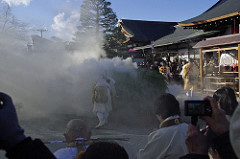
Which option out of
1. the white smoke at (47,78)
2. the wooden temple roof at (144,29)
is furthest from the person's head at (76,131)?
the wooden temple roof at (144,29)

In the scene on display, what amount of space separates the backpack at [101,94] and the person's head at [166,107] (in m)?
4.11

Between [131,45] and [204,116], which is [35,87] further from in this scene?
[131,45]

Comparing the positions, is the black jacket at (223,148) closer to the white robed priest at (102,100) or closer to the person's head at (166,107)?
the person's head at (166,107)

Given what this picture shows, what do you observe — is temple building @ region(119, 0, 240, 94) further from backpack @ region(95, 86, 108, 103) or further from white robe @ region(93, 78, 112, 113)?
backpack @ region(95, 86, 108, 103)

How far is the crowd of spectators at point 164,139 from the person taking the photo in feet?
3.08

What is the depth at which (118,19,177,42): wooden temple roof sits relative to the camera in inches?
882

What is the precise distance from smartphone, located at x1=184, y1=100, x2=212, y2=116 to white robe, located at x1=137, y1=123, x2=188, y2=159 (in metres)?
0.63

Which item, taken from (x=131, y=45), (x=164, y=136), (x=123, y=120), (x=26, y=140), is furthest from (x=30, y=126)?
(x=131, y=45)

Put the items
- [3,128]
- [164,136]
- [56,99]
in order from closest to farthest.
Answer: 1. [3,128]
2. [164,136]
3. [56,99]

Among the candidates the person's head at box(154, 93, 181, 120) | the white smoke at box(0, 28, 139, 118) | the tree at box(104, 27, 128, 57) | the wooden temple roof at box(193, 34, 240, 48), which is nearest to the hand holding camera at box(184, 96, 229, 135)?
the person's head at box(154, 93, 181, 120)

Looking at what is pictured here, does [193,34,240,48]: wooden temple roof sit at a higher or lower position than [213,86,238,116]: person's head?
higher

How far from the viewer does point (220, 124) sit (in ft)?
4.50

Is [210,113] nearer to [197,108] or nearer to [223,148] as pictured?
[197,108]

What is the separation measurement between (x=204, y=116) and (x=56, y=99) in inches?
304
